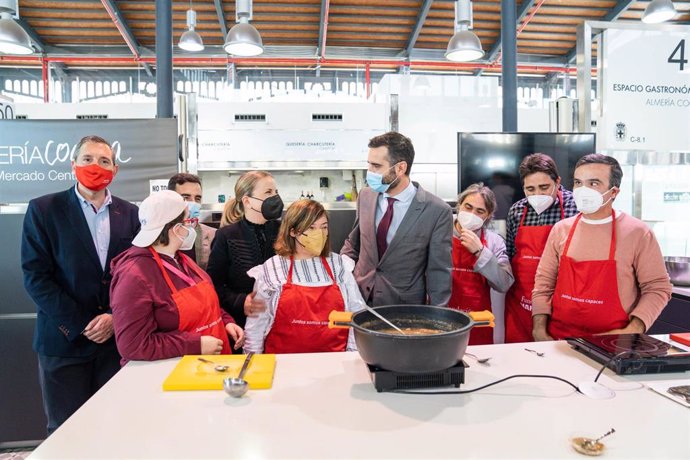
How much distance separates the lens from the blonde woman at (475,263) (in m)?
2.59

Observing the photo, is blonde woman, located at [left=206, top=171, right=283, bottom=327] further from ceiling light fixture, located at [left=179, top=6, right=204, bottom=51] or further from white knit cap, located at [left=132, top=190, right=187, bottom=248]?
ceiling light fixture, located at [left=179, top=6, right=204, bottom=51]

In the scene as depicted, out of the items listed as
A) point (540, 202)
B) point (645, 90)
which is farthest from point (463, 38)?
point (540, 202)

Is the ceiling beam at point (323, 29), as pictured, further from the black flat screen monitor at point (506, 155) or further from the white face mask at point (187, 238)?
the white face mask at point (187, 238)

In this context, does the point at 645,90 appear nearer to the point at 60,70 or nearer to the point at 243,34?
the point at 243,34

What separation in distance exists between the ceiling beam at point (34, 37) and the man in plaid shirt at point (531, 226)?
982 cm

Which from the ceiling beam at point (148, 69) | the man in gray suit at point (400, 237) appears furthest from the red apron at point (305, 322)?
the ceiling beam at point (148, 69)

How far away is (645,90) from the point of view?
11.2ft

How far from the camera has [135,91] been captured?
10531mm

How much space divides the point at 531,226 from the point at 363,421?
191cm

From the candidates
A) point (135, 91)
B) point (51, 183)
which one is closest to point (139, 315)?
point (51, 183)

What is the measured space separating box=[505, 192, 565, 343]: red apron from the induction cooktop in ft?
3.56

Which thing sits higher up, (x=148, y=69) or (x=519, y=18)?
(x=519, y=18)

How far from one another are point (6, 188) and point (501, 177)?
3.37 metres

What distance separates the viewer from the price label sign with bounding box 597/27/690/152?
335 centimetres
